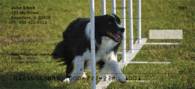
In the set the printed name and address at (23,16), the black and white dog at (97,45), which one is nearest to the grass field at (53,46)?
the black and white dog at (97,45)

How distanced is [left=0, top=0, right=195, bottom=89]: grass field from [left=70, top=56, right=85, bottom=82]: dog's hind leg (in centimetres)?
9

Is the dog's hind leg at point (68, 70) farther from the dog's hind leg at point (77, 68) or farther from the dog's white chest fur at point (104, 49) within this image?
the dog's white chest fur at point (104, 49)

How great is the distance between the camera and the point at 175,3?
11539 mm

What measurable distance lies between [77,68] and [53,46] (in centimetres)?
214

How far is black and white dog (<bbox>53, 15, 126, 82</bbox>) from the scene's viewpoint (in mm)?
5691

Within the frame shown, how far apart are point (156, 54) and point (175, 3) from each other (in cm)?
403

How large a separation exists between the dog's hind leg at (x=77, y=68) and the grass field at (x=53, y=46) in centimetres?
9

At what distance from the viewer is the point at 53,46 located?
26.2 ft

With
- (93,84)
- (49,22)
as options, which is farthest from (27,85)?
(49,22)

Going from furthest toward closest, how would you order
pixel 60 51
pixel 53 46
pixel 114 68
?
pixel 53 46
pixel 60 51
pixel 114 68

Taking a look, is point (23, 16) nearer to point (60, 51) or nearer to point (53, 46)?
point (60, 51)

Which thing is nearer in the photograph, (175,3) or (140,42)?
(140,42)

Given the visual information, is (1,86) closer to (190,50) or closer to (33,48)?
(33,48)

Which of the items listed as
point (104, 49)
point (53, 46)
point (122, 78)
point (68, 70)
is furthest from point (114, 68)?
point (53, 46)
